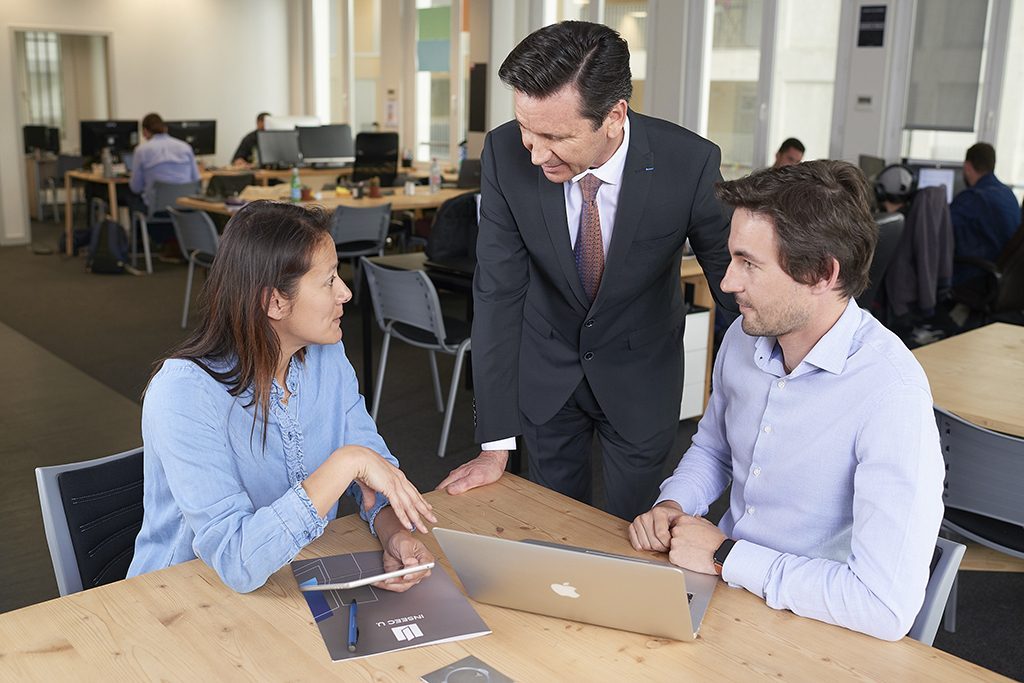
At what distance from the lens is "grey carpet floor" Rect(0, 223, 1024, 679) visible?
297 cm

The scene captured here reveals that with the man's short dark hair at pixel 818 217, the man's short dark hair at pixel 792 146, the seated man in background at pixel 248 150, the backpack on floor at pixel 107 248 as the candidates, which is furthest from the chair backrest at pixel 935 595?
the seated man in background at pixel 248 150

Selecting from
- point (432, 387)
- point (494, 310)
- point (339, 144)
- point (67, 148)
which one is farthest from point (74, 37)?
point (494, 310)

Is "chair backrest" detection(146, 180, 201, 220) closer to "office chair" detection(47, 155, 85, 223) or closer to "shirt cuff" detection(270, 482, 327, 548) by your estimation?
"office chair" detection(47, 155, 85, 223)

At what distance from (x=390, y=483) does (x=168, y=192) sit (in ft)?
22.9

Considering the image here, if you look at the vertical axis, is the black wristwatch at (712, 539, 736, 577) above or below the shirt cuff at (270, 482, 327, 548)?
below

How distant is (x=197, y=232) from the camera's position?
6.16 meters

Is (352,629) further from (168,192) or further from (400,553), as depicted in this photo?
(168,192)

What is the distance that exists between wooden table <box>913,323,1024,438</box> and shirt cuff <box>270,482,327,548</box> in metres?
1.72

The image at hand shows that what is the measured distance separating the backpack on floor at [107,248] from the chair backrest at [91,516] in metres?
7.09

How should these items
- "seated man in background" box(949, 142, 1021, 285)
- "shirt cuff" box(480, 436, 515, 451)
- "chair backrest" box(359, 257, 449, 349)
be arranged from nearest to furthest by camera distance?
"shirt cuff" box(480, 436, 515, 451) < "chair backrest" box(359, 257, 449, 349) < "seated man in background" box(949, 142, 1021, 285)

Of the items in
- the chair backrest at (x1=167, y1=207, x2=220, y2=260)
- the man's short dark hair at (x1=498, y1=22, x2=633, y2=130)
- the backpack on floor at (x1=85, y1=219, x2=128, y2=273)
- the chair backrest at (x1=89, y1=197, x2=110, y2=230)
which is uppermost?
the man's short dark hair at (x1=498, y1=22, x2=633, y2=130)

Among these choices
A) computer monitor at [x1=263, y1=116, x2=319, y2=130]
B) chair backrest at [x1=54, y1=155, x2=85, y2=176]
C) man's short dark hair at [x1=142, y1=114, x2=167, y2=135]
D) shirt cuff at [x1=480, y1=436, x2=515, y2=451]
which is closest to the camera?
shirt cuff at [x1=480, y1=436, x2=515, y2=451]

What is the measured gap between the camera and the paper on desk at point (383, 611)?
1.31 m

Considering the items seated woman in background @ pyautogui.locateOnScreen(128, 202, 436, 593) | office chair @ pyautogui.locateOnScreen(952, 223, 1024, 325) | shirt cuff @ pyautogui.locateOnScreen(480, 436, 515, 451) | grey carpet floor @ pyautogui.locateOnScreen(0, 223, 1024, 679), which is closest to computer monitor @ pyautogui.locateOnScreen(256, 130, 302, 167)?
grey carpet floor @ pyautogui.locateOnScreen(0, 223, 1024, 679)
